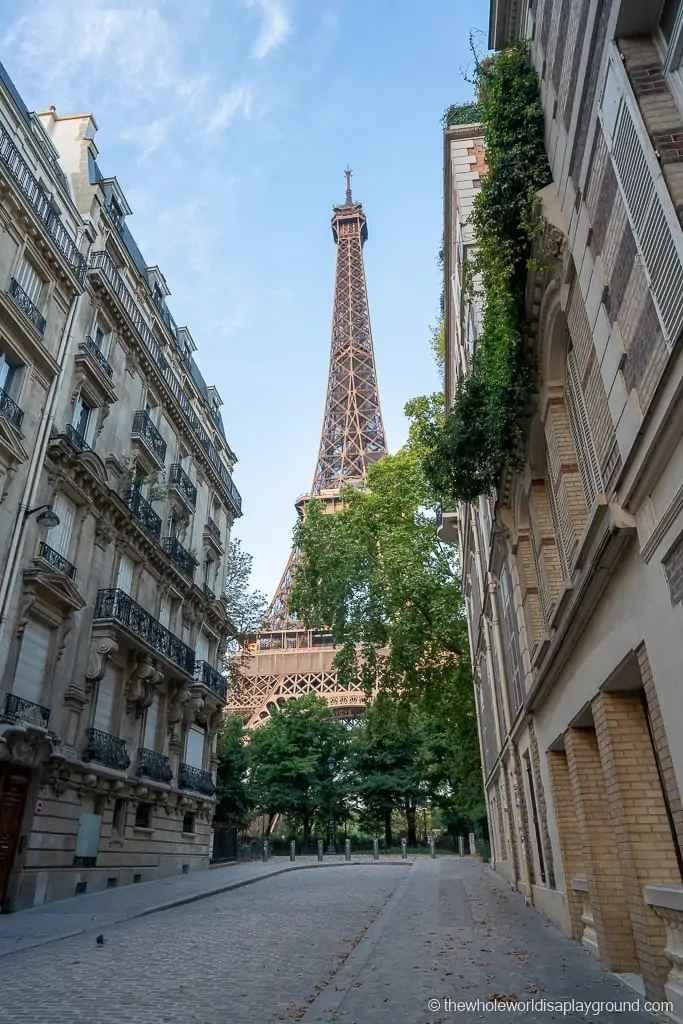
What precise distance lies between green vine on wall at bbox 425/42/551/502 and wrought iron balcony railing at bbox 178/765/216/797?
59.5ft

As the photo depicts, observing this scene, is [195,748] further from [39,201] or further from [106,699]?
[39,201]

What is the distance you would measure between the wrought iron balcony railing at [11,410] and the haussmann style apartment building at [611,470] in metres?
11.6

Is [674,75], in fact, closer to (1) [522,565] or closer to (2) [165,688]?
(1) [522,565]

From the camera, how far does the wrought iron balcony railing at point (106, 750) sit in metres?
17.3

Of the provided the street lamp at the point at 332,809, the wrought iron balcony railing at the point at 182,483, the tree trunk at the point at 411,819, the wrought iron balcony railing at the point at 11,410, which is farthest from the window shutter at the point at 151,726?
the tree trunk at the point at 411,819

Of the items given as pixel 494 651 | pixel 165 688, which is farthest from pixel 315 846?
pixel 494 651

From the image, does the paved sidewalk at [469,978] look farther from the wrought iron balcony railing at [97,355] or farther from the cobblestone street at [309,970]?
the wrought iron balcony railing at [97,355]

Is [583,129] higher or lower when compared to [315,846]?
higher

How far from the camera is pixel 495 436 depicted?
33.4ft

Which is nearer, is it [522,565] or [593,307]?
[593,307]

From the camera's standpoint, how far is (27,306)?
16688mm

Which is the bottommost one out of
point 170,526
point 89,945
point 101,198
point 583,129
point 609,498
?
point 89,945

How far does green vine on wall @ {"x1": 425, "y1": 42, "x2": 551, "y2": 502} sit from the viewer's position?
311 inches

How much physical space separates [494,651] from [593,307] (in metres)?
13.1
